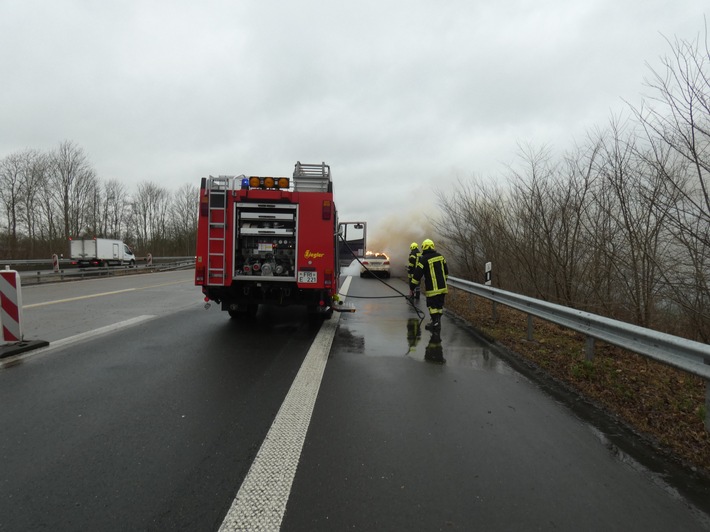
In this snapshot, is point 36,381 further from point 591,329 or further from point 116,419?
point 591,329

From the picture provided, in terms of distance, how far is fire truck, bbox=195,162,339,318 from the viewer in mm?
7102

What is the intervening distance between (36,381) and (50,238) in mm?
44572

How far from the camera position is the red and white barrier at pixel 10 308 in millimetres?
5715

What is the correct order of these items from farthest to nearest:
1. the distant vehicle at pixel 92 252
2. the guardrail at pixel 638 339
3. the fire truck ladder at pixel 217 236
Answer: the distant vehicle at pixel 92 252 → the fire truck ladder at pixel 217 236 → the guardrail at pixel 638 339

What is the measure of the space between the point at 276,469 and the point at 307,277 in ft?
14.9

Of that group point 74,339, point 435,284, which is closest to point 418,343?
point 435,284

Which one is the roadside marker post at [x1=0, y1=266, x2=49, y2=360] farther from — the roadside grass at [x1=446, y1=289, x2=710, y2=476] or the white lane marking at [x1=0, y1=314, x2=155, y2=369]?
the roadside grass at [x1=446, y1=289, x2=710, y2=476]

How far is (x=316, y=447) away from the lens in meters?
3.10

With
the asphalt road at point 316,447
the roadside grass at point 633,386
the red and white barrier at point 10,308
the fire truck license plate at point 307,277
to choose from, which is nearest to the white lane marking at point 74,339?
the asphalt road at point 316,447

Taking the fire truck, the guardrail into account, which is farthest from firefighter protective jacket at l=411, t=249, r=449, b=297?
the fire truck

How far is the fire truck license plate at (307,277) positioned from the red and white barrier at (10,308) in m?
4.00

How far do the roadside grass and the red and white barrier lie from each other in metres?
7.22

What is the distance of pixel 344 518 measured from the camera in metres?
2.29

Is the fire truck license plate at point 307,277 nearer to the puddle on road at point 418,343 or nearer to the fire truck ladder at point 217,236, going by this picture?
the puddle on road at point 418,343
